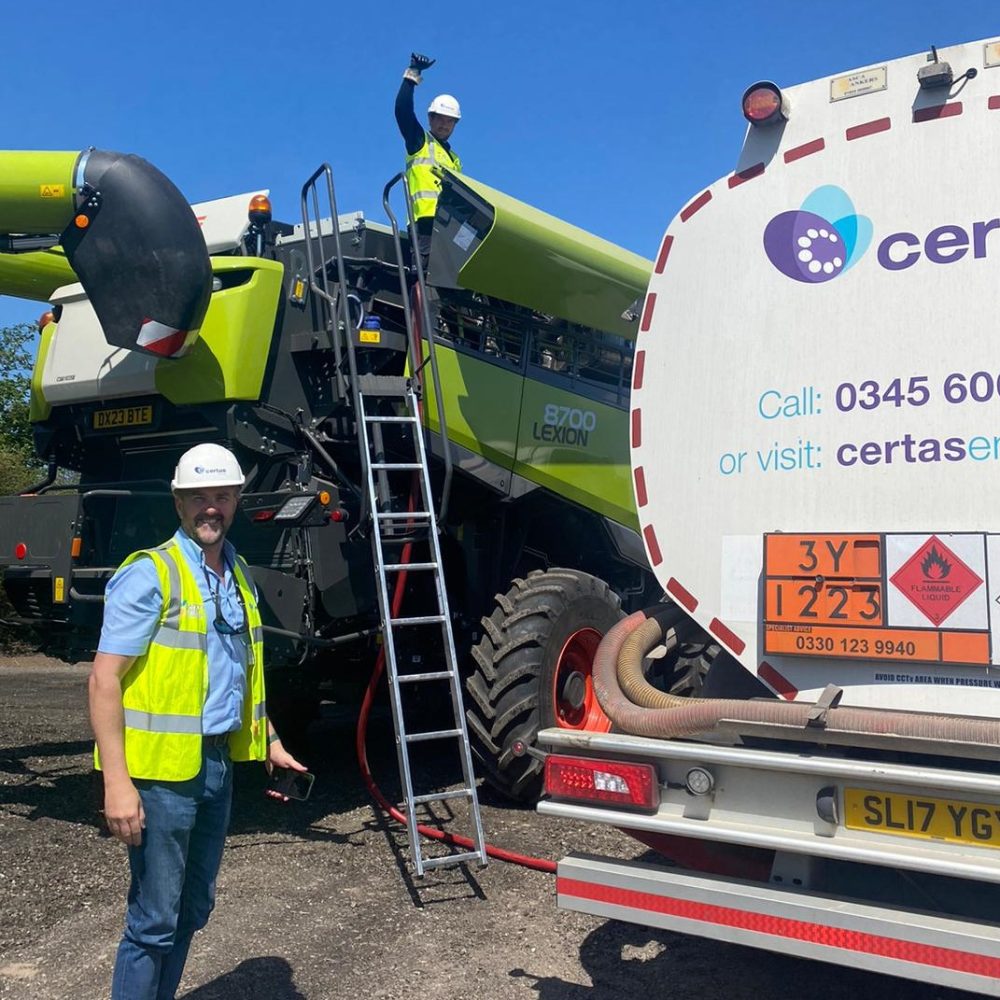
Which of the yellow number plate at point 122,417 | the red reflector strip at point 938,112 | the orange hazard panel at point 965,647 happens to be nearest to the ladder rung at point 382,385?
the yellow number plate at point 122,417

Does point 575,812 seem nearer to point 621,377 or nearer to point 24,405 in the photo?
point 621,377

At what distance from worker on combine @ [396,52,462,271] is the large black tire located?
6.55 feet

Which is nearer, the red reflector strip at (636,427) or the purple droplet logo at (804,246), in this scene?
the purple droplet logo at (804,246)

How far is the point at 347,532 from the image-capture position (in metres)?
5.88

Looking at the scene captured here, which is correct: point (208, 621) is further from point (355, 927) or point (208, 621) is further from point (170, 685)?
point (355, 927)

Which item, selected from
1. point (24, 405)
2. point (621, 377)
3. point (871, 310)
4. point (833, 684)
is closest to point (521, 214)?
point (621, 377)

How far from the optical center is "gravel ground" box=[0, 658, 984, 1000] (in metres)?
3.90

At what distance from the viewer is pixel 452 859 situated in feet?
16.3

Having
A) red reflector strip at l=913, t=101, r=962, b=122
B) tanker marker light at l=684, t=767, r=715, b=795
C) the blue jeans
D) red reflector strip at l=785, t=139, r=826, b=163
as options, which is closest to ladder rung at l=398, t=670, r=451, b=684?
the blue jeans

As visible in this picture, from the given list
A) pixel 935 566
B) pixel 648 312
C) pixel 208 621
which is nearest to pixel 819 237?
pixel 648 312

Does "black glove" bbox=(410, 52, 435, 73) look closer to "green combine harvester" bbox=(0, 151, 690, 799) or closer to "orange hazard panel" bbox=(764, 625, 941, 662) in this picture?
"green combine harvester" bbox=(0, 151, 690, 799)

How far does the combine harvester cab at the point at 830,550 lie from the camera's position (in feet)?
9.71

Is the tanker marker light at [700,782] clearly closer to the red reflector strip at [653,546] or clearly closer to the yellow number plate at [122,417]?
the red reflector strip at [653,546]

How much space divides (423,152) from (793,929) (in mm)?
5145
